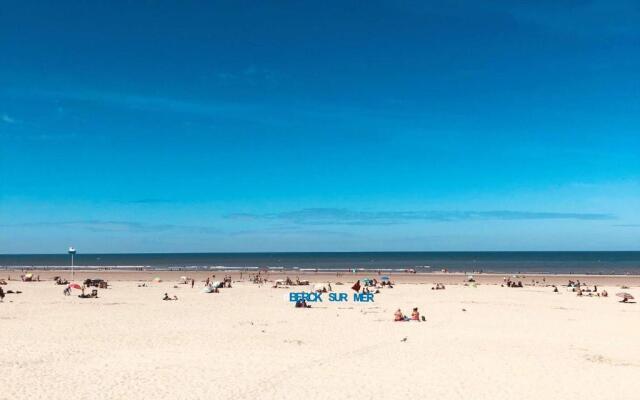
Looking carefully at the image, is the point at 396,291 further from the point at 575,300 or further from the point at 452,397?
the point at 452,397

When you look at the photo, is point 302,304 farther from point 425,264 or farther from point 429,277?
point 425,264

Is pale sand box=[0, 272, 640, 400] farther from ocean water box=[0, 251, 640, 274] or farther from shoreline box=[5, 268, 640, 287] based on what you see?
ocean water box=[0, 251, 640, 274]

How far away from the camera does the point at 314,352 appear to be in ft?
53.5

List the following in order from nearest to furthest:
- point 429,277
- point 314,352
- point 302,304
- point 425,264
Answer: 1. point 314,352
2. point 302,304
3. point 429,277
4. point 425,264

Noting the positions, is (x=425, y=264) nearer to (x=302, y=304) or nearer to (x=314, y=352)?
(x=302, y=304)

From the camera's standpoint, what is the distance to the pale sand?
12.2 meters

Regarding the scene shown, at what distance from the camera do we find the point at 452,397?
11641mm

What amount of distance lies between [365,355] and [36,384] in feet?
27.1

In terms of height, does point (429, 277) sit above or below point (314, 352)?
below

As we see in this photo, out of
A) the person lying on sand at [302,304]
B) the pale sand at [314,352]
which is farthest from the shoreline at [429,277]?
the pale sand at [314,352]

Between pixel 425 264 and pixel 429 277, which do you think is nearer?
pixel 429 277

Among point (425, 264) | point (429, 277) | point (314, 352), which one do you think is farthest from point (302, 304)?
point (425, 264)

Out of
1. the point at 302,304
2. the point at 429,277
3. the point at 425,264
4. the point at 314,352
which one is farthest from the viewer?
the point at 425,264

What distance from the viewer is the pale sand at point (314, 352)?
12250 mm
